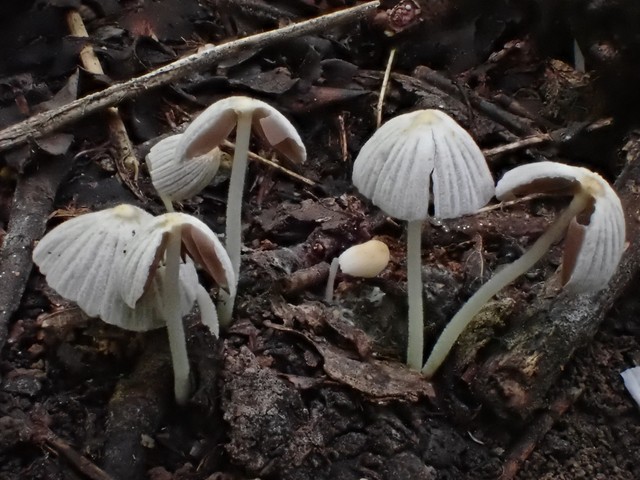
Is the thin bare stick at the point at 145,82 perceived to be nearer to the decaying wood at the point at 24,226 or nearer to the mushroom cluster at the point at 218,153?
the decaying wood at the point at 24,226

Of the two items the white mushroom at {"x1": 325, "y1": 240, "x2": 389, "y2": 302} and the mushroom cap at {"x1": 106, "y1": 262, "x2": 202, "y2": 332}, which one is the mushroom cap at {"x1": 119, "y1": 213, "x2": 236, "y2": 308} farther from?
the white mushroom at {"x1": 325, "y1": 240, "x2": 389, "y2": 302}

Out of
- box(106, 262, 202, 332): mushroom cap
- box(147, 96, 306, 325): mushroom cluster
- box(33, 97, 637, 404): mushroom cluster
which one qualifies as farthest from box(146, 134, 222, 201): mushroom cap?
box(106, 262, 202, 332): mushroom cap

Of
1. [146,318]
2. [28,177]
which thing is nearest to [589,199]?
[146,318]

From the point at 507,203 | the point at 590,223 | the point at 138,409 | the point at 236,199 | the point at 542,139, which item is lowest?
the point at 138,409

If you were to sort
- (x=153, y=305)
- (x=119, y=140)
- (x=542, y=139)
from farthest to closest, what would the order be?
(x=542, y=139) → (x=119, y=140) → (x=153, y=305)

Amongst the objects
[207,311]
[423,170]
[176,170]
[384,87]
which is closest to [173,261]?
[207,311]

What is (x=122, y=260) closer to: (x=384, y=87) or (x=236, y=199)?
(x=236, y=199)

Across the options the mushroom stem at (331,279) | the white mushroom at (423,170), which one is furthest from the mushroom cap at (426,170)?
the mushroom stem at (331,279)
